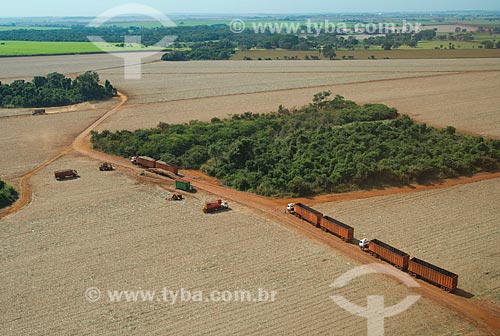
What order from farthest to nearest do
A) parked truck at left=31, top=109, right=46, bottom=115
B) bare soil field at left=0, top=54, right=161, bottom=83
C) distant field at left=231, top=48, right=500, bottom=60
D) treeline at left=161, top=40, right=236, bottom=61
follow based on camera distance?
treeline at left=161, top=40, right=236, bottom=61, distant field at left=231, top=48, right=500, bottom=60, bare soil field at left=0, top=54, right=161, bottom=83, parked truck at left=31, top=109, right=46, bottom=115

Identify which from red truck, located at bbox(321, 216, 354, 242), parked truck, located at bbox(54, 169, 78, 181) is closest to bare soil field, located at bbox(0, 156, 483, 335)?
red truck, located at bbox(321, 216, 354, 242)

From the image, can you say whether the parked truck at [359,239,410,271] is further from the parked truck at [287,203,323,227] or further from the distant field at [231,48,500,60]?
the distant field at [231,48,500,60]

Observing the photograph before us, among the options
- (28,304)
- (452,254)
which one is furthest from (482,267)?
(28,304)

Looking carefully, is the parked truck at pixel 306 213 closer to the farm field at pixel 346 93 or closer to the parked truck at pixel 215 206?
the parked truck at pixel 215 206

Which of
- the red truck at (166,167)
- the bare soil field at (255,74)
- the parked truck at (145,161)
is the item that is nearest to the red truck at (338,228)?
the red truck at (166,167)

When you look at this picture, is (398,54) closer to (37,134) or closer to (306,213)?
(37,134)

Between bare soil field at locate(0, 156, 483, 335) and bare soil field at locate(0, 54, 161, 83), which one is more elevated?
bare soil field at locate(0, 54, 161, 83)

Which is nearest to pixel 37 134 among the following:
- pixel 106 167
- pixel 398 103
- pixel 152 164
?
pixel 106 167

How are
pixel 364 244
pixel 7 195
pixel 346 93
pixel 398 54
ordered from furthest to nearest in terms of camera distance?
pixel 398 54
pixel 346 93
pixel 7 195
pixel 364 244
